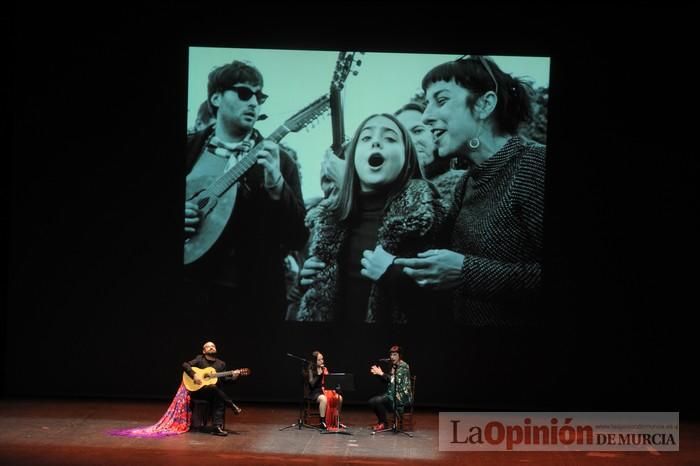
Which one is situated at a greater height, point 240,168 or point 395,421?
point 240,168

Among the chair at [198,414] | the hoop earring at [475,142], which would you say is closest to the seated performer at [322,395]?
the chair at [198,414]

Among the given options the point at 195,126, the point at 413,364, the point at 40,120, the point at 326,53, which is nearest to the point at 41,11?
the point at 40,120

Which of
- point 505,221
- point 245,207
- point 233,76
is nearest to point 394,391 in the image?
point 505,221

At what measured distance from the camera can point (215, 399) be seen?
900 cm

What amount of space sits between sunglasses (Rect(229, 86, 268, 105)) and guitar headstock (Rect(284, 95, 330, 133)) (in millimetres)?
307

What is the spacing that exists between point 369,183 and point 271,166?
0.92 metres

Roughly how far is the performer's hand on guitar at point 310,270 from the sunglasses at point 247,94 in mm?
1532

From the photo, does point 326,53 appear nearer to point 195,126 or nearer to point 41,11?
point 195,126

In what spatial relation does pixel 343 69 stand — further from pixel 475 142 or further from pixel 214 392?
pixel 214 392

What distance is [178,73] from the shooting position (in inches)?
408

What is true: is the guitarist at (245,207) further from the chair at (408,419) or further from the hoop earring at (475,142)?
the hoop earring at (475,142)

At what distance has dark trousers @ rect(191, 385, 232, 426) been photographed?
29.5ft

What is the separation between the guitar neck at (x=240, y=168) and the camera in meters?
10.2

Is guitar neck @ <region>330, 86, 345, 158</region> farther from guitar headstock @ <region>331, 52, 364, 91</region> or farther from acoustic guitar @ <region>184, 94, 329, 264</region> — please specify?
acoustic guitar @ <region>184, 94, 329, 264</region>
